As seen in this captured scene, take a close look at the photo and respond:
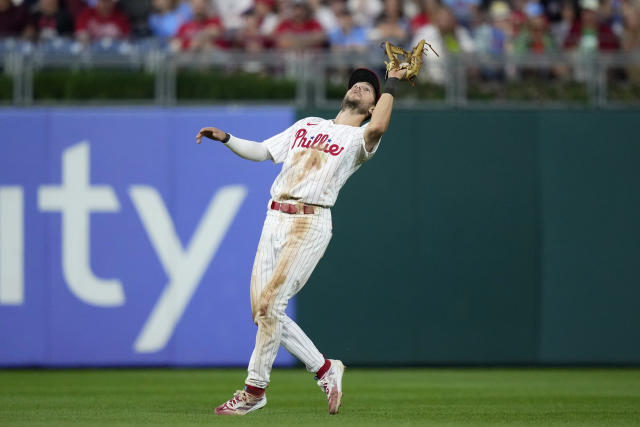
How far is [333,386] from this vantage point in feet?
23.1

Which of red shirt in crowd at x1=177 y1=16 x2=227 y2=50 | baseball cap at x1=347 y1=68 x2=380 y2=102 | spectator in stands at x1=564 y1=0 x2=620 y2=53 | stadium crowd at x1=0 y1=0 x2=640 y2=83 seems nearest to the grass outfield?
baseball cap at x1=347 y1=68 x2=380 y2=102

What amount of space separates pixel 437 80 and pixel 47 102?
4.04 m

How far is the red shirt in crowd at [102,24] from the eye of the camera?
13.7m

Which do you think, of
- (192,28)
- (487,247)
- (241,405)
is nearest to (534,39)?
(487,247)

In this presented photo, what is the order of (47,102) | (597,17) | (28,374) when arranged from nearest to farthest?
(28,374) → (47,102) → (597,17)

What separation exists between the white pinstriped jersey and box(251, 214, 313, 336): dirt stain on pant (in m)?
0.17

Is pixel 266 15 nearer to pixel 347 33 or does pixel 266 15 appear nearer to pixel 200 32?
pixel 347 33

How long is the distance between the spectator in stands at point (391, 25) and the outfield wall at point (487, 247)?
276cm

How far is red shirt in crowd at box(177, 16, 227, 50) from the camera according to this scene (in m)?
13.5

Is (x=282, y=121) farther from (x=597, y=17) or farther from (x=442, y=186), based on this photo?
(x=597, y=17)

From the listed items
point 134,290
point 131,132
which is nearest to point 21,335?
point 134,290

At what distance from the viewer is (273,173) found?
1095 cm

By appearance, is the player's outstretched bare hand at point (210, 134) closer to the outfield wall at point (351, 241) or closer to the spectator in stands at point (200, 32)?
the outfield wall at point (351, 241)

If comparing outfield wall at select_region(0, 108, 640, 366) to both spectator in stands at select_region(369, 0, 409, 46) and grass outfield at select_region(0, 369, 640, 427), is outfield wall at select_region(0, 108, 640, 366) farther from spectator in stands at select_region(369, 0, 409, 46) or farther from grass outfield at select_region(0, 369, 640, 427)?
spectator in stands at select_region(369, 0, 409, 46)
